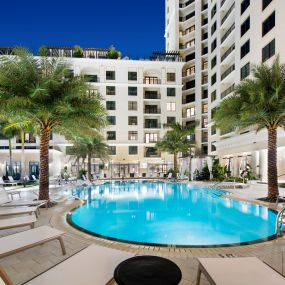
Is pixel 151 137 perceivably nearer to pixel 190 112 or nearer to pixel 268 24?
pixel 190 112

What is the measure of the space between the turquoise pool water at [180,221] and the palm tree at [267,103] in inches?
107

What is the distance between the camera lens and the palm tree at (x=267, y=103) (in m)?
12.1

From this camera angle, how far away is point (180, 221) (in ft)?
34.9

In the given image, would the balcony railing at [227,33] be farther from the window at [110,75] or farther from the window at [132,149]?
the window at [132,149]

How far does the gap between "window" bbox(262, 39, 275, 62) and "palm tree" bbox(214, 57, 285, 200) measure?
10016mm

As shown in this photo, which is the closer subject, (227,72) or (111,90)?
(227,72)

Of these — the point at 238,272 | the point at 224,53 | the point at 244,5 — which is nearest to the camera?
the point at 238,272

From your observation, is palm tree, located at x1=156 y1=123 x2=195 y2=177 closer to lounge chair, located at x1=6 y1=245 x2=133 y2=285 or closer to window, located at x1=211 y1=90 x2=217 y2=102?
window, located at x1=211 y1=90 x2=217 y2=102

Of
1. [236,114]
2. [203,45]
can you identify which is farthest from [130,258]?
[203,45]

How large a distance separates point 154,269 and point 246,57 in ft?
91.6

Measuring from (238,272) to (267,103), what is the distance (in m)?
10.6

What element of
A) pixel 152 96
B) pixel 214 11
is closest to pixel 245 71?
pixel 214 11

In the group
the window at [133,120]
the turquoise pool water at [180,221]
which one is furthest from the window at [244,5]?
the turquoise pool water at [180,221]

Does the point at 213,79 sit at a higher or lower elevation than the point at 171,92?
higher
